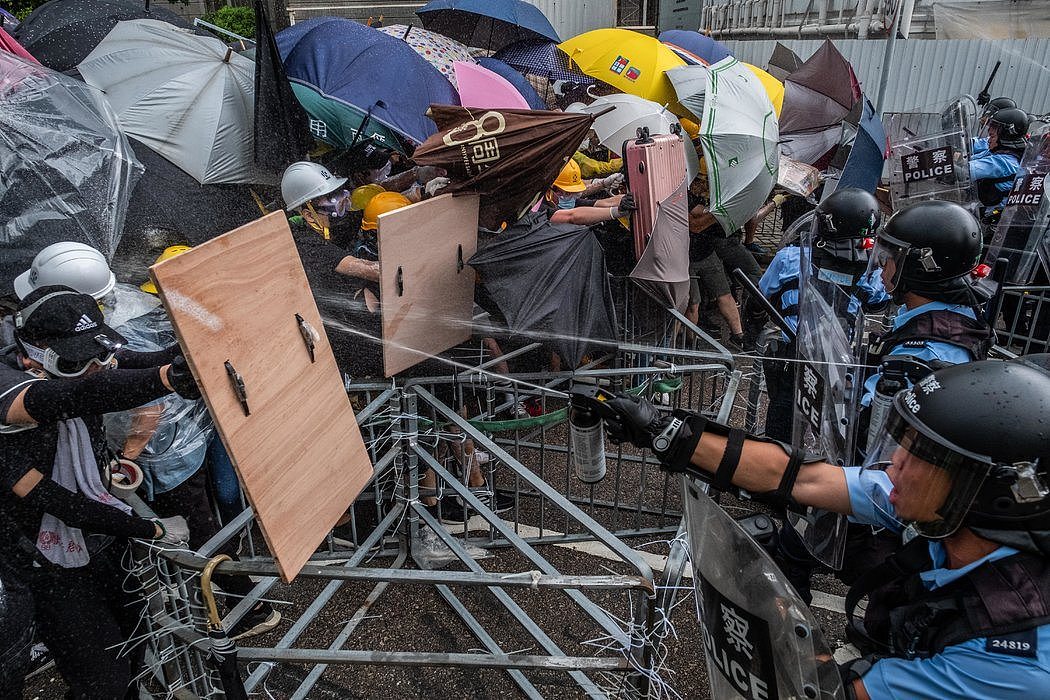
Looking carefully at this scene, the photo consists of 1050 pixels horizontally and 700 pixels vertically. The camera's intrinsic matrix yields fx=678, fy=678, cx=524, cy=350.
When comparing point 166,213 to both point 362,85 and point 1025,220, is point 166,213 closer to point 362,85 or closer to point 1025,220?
point 362,85

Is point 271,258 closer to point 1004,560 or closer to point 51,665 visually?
point 1004,560

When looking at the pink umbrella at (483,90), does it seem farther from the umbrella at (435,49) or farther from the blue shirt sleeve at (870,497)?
the blue shirt sleeve at (870,497)

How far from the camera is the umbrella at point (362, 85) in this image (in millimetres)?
6406

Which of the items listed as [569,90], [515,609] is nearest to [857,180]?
[569,90]

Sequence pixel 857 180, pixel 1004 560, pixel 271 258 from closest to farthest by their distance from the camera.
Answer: pixel 1004 560 < pixel 271 258 < pixel 857 180

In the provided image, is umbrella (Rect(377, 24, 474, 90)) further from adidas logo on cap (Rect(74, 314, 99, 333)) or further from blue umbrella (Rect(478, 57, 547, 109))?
adidas logo on cap (Rect(74, 314, 99, 333))

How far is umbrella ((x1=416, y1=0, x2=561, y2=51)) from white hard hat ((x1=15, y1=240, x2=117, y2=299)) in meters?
8.87

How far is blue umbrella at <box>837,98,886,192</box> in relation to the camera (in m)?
7.75

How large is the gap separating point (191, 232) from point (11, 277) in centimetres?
125

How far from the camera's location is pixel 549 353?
17.3 feet

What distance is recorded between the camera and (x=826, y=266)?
4.40 metres

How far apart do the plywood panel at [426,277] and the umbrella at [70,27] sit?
4726mm

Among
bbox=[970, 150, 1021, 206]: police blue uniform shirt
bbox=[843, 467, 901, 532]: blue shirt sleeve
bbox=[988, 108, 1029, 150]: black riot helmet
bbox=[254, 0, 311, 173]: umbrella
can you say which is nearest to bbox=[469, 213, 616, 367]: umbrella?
bbox=[843, 467, 901, 532]: blue shirt sleeve

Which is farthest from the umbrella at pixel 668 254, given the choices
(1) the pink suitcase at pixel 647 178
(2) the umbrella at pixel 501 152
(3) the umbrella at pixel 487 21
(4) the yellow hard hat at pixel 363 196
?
(3) the umbrella at pixel 487 21
